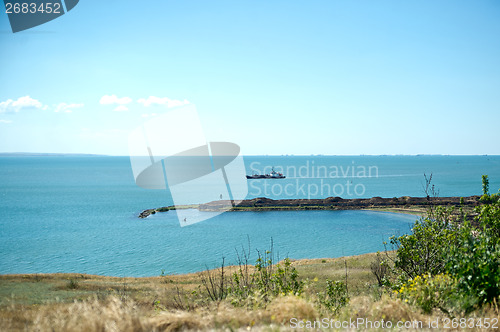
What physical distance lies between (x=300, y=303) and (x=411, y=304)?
8.94 ft

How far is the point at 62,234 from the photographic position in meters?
51.6

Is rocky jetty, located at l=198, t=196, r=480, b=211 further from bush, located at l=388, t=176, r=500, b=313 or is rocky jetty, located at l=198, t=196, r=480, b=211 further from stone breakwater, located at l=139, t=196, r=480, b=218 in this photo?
bush, located at l=388, t=176, r=500, b=313

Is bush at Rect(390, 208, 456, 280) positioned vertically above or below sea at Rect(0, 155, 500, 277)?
above

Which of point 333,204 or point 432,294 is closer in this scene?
point 432,294

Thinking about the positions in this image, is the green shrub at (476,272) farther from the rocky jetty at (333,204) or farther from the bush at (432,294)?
the rocky jetty at (333,204)

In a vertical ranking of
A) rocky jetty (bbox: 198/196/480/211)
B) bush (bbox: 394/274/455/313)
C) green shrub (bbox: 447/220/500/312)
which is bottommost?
rocky jetty (bbox: 198/196/480/211)

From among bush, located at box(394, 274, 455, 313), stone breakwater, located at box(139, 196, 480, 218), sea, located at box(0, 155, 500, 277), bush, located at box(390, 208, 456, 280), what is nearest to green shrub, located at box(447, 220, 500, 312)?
bush, located at box(394, 274, 455, 313)

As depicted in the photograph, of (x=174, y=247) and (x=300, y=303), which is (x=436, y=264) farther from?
(x=174, y=247)

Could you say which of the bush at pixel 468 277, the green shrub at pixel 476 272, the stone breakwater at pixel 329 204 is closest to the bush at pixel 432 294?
the bush at pixel 468 277

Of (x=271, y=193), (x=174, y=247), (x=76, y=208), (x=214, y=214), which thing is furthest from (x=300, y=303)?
(x=271, y=193)

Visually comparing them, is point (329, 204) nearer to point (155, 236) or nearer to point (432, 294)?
point (155, 236)

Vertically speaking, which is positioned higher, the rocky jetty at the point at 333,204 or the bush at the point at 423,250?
the bush at the point at 423,250

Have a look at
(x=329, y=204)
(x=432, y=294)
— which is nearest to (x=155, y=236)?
(x=329, y=204)

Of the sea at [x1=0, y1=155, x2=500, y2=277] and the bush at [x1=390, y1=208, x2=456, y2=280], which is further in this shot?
the sea at [x1=0, y1=155, x2=500, y2=277]
